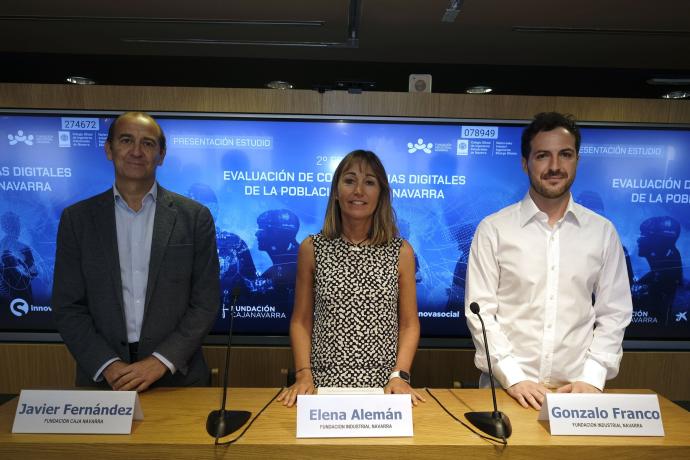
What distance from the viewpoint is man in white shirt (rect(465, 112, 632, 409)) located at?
1812 millimetres

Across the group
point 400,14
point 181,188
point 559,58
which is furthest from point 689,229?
point 181,188

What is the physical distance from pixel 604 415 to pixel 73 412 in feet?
4.81

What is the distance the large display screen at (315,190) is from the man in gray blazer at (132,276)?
4.02ft

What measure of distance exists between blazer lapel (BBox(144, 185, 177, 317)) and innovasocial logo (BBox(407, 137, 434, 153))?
1.72m

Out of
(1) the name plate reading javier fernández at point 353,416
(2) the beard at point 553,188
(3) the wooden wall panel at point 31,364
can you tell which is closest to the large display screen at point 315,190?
(3) the wooden wall panel at point 31,364

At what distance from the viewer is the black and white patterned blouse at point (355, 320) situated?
1.90 m

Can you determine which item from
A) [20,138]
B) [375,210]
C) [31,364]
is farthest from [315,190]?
[31,364]

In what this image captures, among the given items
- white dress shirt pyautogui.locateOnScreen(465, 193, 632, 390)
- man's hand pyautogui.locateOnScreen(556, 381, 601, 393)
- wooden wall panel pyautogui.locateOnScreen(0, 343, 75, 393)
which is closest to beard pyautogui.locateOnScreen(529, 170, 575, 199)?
white dress shirt pyautogui.locateOnScreen(465, 193, 632, 390)

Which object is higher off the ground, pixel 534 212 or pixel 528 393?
pixel 534 212

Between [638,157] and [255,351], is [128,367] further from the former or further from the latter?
[638,157]

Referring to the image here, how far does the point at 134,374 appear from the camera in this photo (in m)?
1.79

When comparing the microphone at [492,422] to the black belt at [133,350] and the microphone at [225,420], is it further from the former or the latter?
the black belt at [133,350]

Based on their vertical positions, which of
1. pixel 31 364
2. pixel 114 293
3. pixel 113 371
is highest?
pixel 114 293

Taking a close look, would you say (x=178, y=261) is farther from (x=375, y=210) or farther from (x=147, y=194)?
(x=375, y=210)
